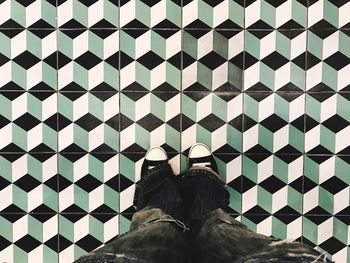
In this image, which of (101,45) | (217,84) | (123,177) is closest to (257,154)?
(217,84)

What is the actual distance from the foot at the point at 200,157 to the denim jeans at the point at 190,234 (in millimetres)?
29

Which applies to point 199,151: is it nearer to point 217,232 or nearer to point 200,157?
point 200,157

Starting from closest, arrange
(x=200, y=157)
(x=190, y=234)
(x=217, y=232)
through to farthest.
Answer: (x=217, y=232) < (x=190, y=234) < (x=200, y=157)

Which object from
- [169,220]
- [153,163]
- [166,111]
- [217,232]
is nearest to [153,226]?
[169,220]

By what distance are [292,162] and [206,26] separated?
53 cm

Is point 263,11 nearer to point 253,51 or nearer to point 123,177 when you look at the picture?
point 253,51

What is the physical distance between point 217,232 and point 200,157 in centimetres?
39

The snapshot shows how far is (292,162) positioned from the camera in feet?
5.61

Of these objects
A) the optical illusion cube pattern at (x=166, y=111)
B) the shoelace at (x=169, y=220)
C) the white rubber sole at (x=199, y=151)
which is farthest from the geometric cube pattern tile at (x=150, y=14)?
the shoelace at (x=169, y=220)

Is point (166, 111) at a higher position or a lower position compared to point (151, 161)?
higher

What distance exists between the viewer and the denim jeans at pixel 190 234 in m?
1.08

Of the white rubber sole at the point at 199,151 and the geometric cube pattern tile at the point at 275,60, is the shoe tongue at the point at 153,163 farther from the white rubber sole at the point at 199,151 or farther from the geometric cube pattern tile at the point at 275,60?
the geometric cube pattern tile at the point at 275,60

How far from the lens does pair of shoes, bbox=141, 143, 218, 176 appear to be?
1.67m

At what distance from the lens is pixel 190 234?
1.49m
